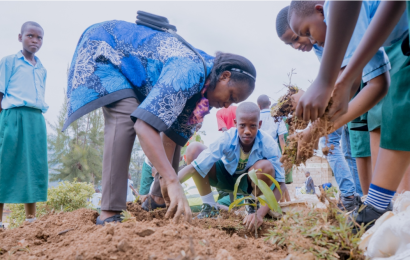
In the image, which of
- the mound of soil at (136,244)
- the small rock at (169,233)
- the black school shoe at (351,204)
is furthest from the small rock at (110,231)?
the black school shoe at (351,204)

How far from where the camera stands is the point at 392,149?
149 cm

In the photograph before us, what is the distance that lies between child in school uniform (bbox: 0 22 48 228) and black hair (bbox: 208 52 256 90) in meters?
1.97

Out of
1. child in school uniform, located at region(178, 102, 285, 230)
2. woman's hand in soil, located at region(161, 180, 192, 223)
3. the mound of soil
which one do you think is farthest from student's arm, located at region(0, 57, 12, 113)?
woman's hand in soil, located at region(161, 180, 192, 223)

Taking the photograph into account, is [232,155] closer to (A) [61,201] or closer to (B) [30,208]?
(B) [30,208]

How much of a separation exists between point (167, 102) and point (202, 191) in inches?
63.4

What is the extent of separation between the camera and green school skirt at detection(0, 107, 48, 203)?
2.75 metres

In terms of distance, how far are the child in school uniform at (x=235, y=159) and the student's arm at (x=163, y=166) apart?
1353 mm

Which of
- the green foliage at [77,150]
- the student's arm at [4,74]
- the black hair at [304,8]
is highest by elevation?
the black hair at [304,8]

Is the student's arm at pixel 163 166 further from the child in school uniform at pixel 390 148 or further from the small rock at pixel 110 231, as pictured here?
the child in school uniform at pixel 390 148

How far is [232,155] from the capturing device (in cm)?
307

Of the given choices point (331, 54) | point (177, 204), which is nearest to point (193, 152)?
point (177, 204)

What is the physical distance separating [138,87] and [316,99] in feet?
4.10

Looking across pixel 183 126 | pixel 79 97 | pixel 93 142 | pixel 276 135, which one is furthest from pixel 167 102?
pixel 93 142

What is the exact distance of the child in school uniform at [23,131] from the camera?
2771 mm
